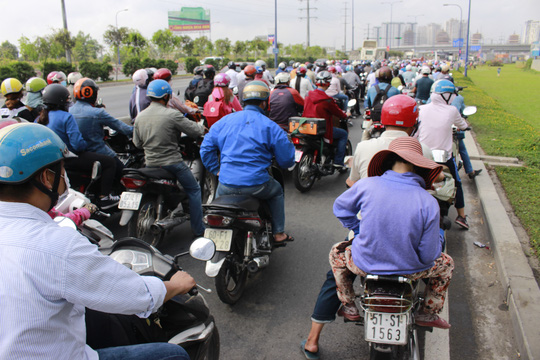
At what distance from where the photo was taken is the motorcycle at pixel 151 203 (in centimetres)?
457

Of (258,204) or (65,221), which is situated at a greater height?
(65,221)

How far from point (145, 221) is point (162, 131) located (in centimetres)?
103

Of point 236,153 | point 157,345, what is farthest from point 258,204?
point 157,345

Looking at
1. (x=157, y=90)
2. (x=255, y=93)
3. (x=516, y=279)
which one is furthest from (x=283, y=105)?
(x=516, y=279)

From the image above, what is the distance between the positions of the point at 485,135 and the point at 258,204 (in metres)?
9.26

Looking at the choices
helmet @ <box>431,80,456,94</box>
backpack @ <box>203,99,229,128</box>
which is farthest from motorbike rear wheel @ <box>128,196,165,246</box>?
helmet @ <box>431,80,456,94</box>

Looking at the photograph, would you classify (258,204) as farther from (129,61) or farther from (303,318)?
(129,61)

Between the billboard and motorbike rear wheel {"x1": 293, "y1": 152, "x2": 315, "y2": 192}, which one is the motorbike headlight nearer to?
motorbike rear wheel {"x1": 293, "y1": 152, "x2": 315, "y2": 192}

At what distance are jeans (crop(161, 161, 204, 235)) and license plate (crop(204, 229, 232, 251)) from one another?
1563 millimetres

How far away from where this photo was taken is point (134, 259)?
225 cm

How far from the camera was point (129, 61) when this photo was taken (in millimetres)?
35719

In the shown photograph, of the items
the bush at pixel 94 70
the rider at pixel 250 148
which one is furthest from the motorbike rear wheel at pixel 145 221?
the bush at pixel 94 70

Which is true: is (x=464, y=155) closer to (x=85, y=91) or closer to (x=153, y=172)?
(x=153, y=172)

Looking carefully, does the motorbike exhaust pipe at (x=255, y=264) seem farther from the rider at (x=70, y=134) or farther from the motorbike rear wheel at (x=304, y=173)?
the motorbike rear wheel at (x=304, y=173)
